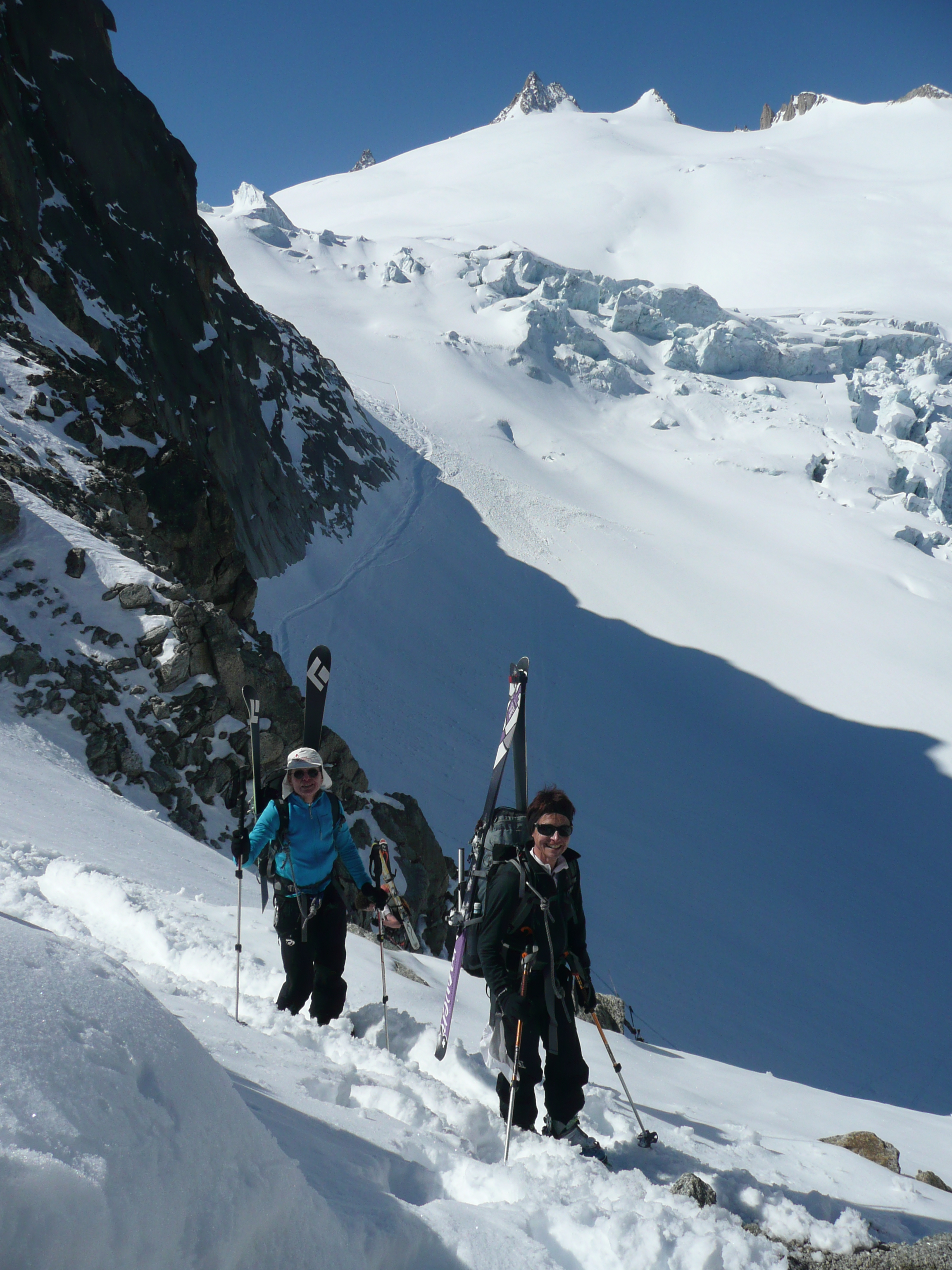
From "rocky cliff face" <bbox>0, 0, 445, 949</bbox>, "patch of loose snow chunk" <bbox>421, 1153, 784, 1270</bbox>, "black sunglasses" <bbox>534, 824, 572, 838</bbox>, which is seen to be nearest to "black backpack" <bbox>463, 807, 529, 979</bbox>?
"black sunglasses" <bbox>534, 824, 572, 838</bbox>

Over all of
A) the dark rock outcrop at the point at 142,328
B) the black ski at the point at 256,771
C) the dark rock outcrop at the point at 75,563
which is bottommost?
the black ski at the point at 256,771

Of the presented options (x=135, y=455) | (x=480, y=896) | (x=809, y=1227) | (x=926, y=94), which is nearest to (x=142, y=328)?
(x=135, y=455)

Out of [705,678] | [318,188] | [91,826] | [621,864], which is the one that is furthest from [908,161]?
[91,826]

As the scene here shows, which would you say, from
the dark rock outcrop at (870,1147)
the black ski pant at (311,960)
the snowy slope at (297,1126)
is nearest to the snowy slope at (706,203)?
the snowy slope at (297,1126)

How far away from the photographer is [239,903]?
16.2 ft

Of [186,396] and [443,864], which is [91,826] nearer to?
[443,864]

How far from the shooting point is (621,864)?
16.8 meters

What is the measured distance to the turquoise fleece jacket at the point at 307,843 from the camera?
15.4 feet

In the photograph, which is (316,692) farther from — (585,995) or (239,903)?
(585,995)

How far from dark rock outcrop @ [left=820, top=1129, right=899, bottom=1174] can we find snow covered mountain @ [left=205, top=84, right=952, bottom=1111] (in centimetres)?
752

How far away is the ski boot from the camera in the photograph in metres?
3.86

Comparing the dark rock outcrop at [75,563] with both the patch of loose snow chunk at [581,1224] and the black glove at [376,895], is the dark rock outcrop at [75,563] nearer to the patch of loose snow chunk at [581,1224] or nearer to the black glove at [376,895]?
the black glove at [376,895]

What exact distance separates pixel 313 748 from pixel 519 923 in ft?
10.4

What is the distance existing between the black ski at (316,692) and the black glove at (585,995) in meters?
3.60
